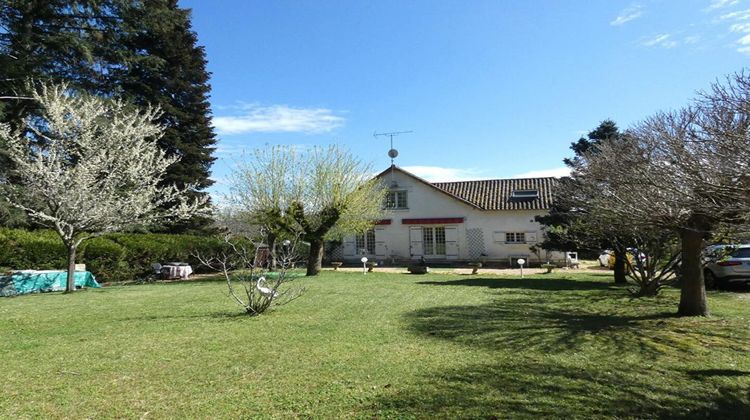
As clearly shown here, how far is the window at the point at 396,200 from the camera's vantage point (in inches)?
1156

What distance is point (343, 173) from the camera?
1991 cm

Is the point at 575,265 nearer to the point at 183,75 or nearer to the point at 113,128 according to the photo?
the point at 113,128

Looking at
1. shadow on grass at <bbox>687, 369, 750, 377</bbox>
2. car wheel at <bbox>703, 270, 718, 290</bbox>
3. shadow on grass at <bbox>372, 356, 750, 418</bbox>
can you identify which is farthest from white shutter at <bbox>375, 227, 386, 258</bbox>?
shadow on grass at <bbox>687, 369, 750, 377</bbox>

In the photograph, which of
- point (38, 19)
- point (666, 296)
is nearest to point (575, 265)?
point (666, 296)

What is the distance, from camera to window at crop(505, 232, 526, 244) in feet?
89.4

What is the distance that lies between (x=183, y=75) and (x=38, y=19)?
29.2 ft

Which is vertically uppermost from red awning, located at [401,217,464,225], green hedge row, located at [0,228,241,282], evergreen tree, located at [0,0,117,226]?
evergreen tree, located at [0,0,117,226]

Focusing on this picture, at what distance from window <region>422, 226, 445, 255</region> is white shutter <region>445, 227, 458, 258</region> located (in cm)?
26

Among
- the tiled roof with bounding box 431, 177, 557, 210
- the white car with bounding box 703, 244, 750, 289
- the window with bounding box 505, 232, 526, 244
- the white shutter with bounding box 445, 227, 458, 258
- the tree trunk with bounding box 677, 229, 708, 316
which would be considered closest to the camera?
the tree trunk with bounding box 677, 229, 708, 316

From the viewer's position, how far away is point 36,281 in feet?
45.7

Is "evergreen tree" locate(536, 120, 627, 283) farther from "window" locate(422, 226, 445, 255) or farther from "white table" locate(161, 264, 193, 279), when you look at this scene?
"white table" locate(161, 264, 193, 279)

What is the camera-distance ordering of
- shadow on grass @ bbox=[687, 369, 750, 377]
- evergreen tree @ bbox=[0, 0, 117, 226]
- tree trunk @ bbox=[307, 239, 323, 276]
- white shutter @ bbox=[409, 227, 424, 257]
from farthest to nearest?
white shutter @ bbox=[409, 227, 424, 257]
tree trunk @ bbox=[307, 239, 323, 276]
evergreen tree @ bbox=[0, 0, 117, 226]
shadow on grass @ bbox=[687, 369, 750, 377]

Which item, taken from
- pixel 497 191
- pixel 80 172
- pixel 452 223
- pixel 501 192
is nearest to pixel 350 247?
pixel 452 223

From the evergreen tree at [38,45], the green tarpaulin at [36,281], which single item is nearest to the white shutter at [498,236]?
the green tarpaulin at [36,281]
